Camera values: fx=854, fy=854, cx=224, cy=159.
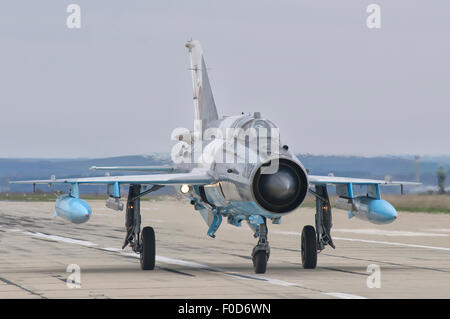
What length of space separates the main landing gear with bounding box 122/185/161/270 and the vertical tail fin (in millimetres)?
5655

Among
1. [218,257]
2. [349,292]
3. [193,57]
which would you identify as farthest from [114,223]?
[349,292]

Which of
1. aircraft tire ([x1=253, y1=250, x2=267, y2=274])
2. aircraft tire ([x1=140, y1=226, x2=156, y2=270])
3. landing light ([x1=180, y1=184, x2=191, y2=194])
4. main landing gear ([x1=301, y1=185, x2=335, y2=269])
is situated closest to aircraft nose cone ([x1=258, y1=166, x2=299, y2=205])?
aircraft tire ([x1=253, y1=250, x2=267, y2=274])

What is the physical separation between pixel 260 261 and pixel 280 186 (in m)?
2.64

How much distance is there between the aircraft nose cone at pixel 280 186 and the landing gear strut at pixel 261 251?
1669mm

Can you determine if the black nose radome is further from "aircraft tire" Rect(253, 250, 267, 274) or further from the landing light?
the landing light

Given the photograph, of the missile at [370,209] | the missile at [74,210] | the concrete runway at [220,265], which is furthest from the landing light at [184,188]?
the missile at [370,209]

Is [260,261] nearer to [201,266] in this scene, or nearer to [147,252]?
[147,252]

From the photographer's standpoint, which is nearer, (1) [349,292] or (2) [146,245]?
(1) [349,292]

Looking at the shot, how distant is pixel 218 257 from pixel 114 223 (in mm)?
23454

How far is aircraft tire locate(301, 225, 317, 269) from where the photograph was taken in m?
20.2

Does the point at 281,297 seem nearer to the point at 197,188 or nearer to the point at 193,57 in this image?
the point at 197,188

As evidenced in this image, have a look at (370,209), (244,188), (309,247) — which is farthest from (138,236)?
(370,209)
